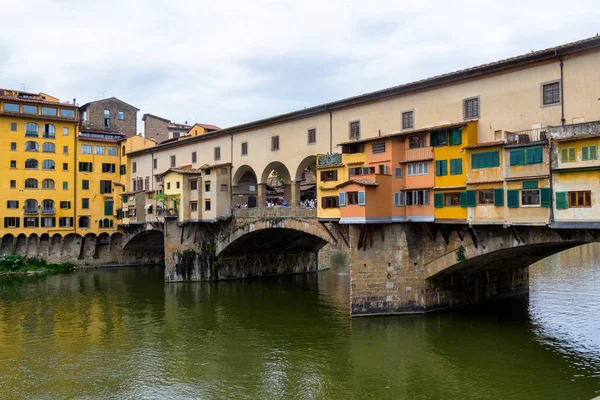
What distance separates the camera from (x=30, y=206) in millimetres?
56500

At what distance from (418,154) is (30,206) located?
45439 millimetres

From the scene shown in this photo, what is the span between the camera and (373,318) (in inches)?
1137

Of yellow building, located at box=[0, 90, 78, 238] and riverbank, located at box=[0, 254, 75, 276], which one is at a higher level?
yellow building, located at box=[0, 90, 78, 238]

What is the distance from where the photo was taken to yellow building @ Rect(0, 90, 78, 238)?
55.3m

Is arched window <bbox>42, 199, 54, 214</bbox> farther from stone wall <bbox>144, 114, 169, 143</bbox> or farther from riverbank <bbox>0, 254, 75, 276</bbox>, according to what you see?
stone wall <bbox>144, 114, 169, 143</bbox>

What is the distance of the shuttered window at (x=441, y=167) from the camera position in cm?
2667

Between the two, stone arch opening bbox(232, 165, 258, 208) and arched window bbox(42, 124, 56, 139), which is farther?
arched window bbox(42, 124, 56, 139)

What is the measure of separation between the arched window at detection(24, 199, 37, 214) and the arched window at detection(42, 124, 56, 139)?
724cm

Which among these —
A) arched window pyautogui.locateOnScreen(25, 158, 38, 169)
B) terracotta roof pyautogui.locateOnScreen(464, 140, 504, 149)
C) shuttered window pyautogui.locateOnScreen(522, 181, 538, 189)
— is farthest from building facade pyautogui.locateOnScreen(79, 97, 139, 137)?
shuttered window pyautogui.locateOnScreen(522, 181, 538, 189)

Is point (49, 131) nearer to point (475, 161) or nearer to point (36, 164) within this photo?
point (36, 164)

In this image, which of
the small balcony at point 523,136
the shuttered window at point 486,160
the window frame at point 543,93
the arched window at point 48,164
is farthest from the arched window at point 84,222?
the window frame at point 543,93

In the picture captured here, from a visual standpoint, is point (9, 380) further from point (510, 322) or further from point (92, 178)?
point (92, 178)

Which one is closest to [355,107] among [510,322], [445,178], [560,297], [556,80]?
[445,178]

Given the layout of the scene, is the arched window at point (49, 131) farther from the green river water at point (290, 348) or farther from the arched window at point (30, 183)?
the green river water at point (290, 348)
